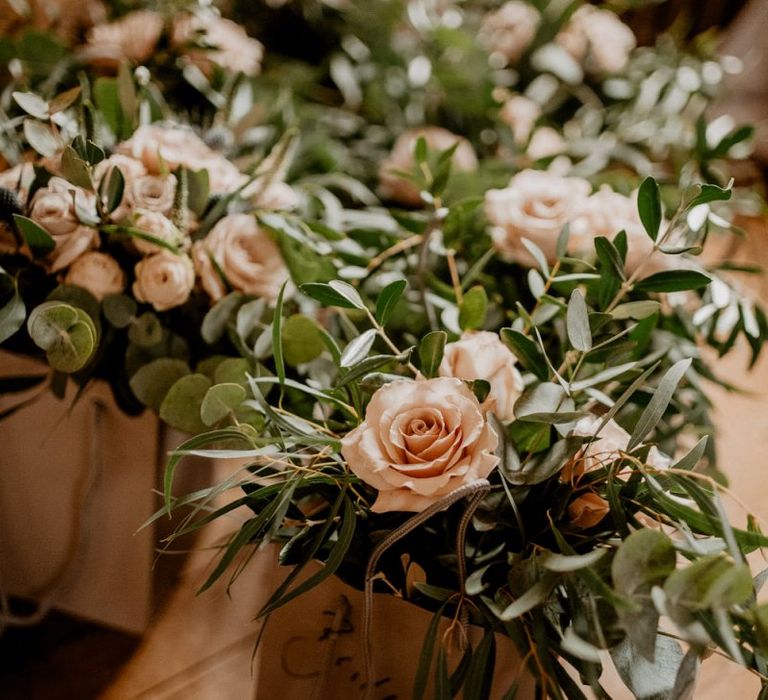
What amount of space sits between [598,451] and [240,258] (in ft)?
1.08

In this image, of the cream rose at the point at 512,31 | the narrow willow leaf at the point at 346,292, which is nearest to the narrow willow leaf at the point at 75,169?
the narrow willow leaf at the point at 346,292

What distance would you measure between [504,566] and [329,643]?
131 mm

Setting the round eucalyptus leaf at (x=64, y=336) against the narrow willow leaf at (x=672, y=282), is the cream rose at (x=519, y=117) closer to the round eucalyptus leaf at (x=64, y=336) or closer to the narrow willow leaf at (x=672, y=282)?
the narrow willow leaf at (x=672, y=282)

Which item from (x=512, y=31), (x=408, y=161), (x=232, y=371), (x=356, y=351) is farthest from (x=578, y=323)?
(x=512, y=31)

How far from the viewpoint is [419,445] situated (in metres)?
0.44

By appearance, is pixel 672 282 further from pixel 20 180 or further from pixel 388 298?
pixel 20 180

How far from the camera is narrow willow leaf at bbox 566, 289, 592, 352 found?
0.47 meters

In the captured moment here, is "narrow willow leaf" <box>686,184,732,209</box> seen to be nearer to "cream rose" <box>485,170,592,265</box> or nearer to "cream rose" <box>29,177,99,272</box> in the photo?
"cream rose" <box>485,170,592,265</box>

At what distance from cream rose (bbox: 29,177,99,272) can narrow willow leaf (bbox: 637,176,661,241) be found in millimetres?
416

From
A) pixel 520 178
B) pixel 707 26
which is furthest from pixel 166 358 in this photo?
pixel 707 26

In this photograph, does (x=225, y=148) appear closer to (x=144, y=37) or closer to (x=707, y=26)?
(x=144, y=37)

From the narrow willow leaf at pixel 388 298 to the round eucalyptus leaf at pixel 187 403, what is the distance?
150mm

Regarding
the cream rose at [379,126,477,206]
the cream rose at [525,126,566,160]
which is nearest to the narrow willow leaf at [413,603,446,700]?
the cream rose at [379,126,477,206]

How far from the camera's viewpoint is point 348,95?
1118mm
